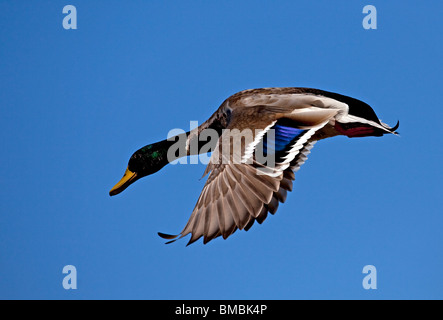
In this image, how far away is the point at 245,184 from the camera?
17.8 ft

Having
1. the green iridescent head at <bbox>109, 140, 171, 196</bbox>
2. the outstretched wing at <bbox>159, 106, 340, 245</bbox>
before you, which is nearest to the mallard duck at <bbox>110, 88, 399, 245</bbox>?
the outstretched wing at <bbox>159, 106, 340, 245</bbox>

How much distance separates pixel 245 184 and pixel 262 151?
0.36 meters

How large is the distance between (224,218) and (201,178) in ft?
1.97

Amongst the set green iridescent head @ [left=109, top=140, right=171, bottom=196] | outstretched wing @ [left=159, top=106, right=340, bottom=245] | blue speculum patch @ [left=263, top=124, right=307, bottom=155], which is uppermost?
green iridescent head @ [left=109, top=140, right=171, bottom=196]

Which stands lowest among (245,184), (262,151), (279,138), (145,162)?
(245,184)

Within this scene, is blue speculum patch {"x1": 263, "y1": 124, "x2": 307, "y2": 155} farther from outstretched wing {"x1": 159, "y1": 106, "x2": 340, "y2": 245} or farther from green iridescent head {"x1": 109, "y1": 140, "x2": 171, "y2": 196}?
green iridescent head {"x1": 109, "y1": 140, "x2": 171, "y2": 196}

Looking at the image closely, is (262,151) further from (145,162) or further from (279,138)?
(145,162)

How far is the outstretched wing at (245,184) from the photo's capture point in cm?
528

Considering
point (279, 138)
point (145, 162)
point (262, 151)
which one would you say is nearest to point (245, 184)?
point (262, 151)

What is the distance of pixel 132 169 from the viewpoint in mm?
8188

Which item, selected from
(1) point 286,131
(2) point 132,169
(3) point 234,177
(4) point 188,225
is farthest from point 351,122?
(2) point 132,169

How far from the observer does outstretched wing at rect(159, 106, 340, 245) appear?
528 cm

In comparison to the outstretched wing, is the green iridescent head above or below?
above

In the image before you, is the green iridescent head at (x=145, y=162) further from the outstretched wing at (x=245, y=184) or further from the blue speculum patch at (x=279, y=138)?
the blue speculum patch at (x=279, y=138)
